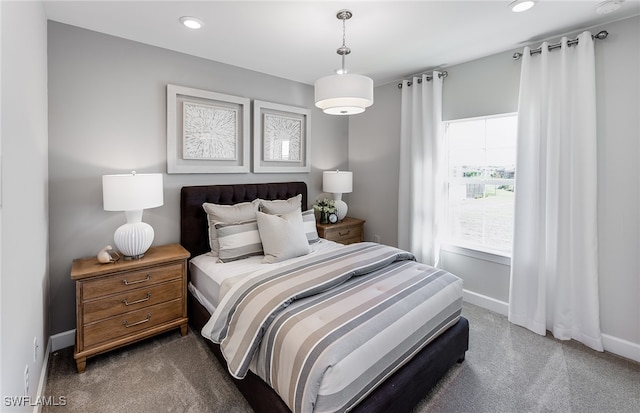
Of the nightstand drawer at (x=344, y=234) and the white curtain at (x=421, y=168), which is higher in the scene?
the white curtain at (x=421, y=168)

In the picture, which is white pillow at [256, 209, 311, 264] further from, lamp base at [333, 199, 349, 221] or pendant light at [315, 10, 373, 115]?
lamp base at [333, 199, 349, 221]

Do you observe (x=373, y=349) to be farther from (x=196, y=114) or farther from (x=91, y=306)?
(x=196, y=114)

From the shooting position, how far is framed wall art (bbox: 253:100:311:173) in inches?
137

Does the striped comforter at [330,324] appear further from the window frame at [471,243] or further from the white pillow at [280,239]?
the window frame at [471,243]

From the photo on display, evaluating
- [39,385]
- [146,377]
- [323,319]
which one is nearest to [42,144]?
[39,385]

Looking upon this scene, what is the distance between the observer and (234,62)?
318 cm

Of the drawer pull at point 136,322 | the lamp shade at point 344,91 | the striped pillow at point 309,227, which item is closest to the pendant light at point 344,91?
the lamp shade at point 344,91

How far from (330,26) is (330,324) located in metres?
2.22

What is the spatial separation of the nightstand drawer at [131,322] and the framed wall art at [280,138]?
1.69 meters

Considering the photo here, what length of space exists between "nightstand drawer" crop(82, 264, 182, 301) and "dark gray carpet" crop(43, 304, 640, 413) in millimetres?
546

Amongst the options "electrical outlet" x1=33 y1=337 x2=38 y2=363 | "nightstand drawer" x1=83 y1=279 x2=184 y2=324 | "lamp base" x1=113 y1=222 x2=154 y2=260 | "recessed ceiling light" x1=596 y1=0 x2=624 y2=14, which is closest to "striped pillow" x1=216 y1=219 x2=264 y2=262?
"nightstand drawer" x1=83 y1=279 x2=184 y2=324

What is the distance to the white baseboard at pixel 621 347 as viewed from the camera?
7.63ft

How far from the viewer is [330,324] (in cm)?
154

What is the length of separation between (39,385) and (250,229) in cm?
167
